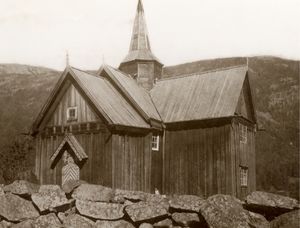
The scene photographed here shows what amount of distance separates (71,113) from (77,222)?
26.8ft

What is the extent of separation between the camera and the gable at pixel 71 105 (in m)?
24.5

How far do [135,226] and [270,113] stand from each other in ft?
190

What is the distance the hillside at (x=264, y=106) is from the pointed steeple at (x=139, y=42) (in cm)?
1088

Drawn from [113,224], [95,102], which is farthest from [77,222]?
[95,102]

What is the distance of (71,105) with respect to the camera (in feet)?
83.3

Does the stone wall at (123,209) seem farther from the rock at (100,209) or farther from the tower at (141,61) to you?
the tower at (141,61)

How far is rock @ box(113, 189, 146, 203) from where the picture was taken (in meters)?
21.0

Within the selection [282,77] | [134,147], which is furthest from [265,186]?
[282,77]

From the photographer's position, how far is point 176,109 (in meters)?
28.0

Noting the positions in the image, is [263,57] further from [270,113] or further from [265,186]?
[265,186]

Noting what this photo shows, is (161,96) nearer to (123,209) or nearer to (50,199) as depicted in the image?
(123,209)

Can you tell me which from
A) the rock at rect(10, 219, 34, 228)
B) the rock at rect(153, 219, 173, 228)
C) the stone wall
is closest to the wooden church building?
the stone wall

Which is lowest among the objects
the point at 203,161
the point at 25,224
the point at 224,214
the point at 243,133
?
the point at 25,224

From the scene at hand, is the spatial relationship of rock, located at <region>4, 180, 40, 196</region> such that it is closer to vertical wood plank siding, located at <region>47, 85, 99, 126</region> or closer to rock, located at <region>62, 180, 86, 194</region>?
rock, located at <region>62, 180, 86, 194</region>
